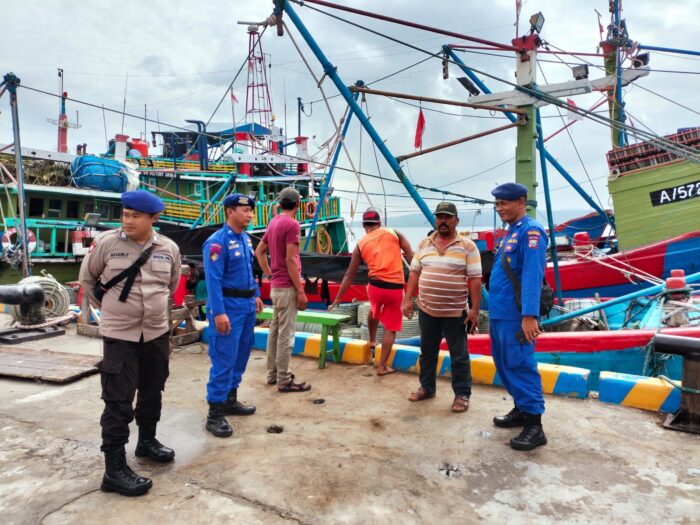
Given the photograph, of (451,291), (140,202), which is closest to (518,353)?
(451,291)

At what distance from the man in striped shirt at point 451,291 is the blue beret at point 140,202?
7.00 feet

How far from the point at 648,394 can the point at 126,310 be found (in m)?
3.89

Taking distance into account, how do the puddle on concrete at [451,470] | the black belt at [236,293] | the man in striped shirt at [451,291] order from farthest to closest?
1. the man in striped shirt at [451,291]
2. the black belt at [236,293]
3. the puddle on concrete at [451,470]

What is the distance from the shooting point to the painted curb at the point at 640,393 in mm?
3703

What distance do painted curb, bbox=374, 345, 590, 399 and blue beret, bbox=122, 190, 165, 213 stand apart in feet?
9.87

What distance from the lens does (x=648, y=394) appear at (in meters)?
3.79

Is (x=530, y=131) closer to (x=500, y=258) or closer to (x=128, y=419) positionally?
(x=500, y=258)

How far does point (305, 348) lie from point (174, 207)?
14.9 meters

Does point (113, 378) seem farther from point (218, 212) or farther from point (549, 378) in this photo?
point (218, 212)

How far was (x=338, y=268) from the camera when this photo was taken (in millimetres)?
7613

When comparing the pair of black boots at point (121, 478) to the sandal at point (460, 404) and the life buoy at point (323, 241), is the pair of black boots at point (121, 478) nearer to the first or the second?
the sandal at point (460, 404)

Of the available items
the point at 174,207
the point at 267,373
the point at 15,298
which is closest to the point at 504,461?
the point at 267,373

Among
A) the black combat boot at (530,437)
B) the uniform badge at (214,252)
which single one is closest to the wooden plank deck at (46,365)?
the uniform badge at (214,252)

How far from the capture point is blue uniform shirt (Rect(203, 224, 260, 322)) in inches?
137
